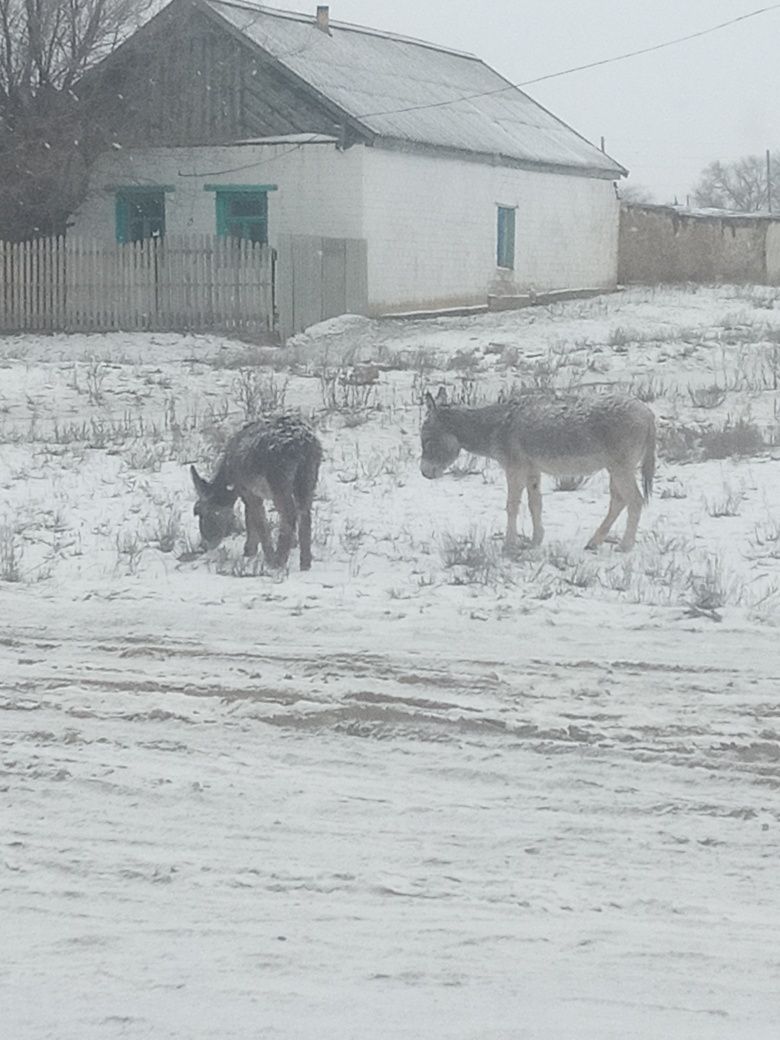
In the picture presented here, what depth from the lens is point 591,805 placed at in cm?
564

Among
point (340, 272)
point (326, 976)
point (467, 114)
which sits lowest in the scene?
point (326, 976)

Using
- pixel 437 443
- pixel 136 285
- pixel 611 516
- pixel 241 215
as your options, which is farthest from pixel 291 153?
pixel 611 516

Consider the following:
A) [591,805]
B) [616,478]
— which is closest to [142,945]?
[591,805]

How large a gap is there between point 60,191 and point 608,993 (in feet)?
89.7

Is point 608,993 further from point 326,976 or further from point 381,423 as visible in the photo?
point 381,423

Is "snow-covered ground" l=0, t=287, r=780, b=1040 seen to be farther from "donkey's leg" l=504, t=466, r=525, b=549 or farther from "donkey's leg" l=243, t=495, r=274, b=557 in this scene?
"donkey's leg" l=243, t=495, r=274, b=557

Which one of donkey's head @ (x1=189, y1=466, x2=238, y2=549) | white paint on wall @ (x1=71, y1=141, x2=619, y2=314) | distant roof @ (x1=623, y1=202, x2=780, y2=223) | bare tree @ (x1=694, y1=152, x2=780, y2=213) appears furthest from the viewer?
bare tree @ (x1=694, y1=152, x2=780, y2=213)

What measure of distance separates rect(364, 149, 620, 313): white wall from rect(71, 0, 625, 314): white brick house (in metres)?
0.05

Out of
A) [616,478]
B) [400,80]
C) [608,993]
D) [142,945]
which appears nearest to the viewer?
[608,993]

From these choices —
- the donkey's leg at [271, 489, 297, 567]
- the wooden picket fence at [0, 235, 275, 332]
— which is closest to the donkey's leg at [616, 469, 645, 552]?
the donkey's leg at [271, 489, 297, 567]

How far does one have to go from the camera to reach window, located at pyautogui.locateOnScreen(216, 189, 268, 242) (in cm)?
3016

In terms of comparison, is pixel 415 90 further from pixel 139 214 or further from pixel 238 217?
pixel 139 214

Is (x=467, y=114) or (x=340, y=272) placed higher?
(x=467, y=114)

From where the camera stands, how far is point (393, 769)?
6039 mm
